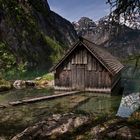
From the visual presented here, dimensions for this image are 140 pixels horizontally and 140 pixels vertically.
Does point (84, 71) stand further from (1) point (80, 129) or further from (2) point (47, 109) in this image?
(1) point (80, 129)

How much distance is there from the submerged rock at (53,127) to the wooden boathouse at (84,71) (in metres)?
19.2

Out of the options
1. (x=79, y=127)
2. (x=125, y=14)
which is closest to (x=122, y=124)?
(x=79, y=127)

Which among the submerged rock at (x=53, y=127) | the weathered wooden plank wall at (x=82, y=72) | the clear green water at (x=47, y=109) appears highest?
the weathered wooden plank wall at (x=82, y=72)

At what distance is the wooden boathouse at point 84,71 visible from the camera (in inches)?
1220

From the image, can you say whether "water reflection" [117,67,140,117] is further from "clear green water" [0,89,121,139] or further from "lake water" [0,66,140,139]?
"clear green water" [0,89,121,139]

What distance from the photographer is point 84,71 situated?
32250 mm

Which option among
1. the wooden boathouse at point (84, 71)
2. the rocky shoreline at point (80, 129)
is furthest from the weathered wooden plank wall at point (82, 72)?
the rocky shoreline at point (80, 129)

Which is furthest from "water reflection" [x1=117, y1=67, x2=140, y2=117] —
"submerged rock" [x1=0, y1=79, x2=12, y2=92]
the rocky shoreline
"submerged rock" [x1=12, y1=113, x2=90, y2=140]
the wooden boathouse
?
"submerged rock" [x1=0, y1=79, x2=12, y2=92]

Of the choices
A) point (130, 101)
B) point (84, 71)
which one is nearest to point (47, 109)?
point (130, 101)

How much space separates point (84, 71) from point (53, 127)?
2190 cm

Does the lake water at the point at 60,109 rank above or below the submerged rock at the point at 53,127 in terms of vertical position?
below

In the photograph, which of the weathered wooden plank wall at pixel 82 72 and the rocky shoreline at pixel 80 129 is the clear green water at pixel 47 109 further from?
the rocky shoreline at pixel 80 129

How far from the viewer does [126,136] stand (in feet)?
27.9

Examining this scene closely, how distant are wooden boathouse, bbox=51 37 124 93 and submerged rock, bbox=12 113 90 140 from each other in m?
19.2
